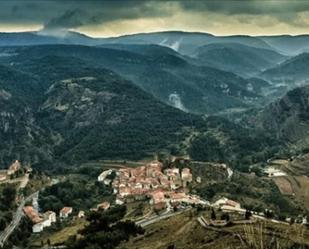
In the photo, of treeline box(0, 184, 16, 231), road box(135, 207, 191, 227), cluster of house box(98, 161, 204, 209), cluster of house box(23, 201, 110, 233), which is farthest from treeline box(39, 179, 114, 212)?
road box(135, 207, 191, 227)

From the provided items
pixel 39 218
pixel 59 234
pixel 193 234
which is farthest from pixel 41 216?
pixel 193 234

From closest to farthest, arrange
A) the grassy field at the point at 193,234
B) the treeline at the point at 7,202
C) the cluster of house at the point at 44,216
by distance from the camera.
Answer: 1. the grassy field at the point at 193,234
2. the cluster of house at the point at 44,216
3. the treeline at the point at 7,202

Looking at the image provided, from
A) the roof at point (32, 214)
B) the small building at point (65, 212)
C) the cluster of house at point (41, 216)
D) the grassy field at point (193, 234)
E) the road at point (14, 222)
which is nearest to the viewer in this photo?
the grassy field at point (193, 234)

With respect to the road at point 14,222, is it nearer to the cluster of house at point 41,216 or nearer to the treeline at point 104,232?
the cluster of house at point 41,216

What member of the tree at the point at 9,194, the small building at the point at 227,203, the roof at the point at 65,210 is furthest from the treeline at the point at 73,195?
the small building at the point at 227,203

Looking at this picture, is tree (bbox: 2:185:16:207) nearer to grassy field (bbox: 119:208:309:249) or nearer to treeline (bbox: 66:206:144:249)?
treeline (bbox: 66:206:144:249)

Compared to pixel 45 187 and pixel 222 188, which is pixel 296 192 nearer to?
pixel 222 188

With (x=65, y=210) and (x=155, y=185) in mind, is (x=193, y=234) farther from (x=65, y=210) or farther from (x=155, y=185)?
(x=155, y=185)
